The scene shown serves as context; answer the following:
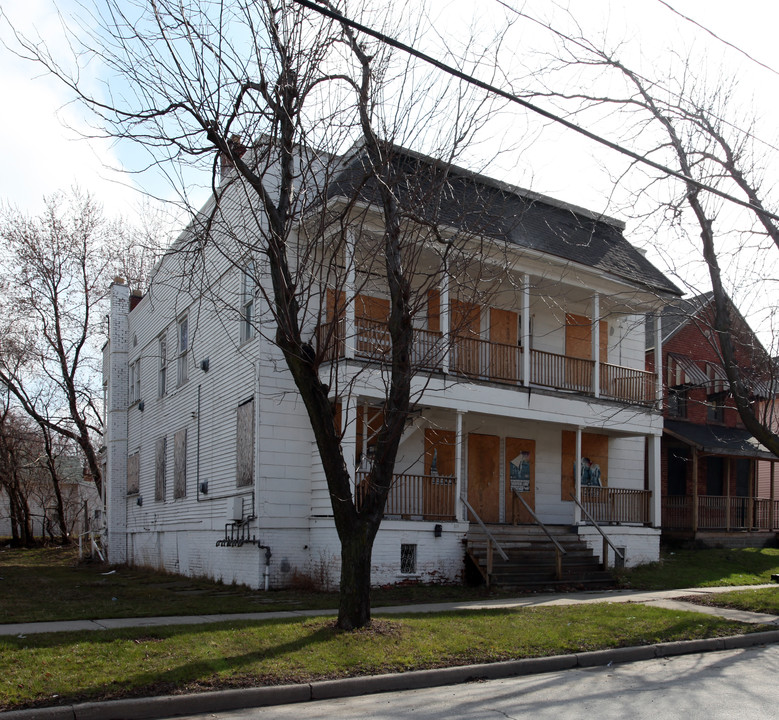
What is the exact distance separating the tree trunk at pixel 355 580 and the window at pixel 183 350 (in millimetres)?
13544

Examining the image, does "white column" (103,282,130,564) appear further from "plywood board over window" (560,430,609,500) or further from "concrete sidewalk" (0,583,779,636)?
"concrete sidewalk" (0,583,779,636)

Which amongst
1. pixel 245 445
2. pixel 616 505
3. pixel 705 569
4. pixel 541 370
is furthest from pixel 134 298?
pixel 705 569

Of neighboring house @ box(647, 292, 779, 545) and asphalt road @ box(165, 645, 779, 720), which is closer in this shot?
asphalt road @ box(165, 645, 779, 720)

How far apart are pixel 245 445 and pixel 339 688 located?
10.1m

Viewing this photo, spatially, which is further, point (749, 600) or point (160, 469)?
point (160, 469)

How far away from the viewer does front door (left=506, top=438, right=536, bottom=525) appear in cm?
1955

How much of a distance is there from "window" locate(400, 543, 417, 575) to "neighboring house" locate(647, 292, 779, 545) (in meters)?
9.55

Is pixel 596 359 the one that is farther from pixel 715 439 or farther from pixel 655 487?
pixel 715 439

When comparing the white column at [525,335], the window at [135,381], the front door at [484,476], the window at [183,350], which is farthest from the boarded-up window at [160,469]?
the white column at [525,335]

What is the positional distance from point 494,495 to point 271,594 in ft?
21.4

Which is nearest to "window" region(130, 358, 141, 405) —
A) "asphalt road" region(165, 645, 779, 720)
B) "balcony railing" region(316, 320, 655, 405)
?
"balcony railing" region(316, 320, 655, 405)

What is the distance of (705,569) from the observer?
63.5 ft

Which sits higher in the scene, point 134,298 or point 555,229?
point 555,229

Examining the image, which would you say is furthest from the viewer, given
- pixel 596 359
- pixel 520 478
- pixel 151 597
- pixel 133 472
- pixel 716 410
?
pixel 716 410
